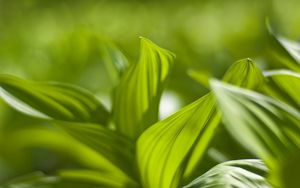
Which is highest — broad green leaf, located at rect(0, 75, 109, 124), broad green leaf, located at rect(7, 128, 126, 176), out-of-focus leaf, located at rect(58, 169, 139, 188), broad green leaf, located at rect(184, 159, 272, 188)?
broad green leaf, located at rect(0, 75, 109, 124)

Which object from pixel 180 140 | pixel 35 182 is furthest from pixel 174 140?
pixel 35 182

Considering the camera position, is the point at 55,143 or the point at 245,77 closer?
the point at 245,77

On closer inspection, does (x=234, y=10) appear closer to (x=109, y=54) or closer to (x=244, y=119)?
(x=109, y=54)

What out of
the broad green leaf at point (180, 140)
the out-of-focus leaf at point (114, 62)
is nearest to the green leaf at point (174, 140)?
the broad green leaf at point (180, 140)

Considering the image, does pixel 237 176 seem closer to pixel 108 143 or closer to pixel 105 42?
pixel 108 143

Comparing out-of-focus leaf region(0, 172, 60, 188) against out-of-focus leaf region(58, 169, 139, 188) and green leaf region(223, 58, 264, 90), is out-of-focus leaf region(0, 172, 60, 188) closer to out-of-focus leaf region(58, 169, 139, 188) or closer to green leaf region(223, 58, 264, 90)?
out-of-focus leaf region(58, 169, 139, 188)

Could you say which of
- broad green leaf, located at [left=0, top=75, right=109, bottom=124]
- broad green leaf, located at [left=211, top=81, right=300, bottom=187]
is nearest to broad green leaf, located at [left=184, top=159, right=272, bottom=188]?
broad green leaf, located at [left=211, top=81, right=300, bottom=187]

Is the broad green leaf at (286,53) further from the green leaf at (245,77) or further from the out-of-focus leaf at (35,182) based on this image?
the out-of-focus leaf at (35,182)
